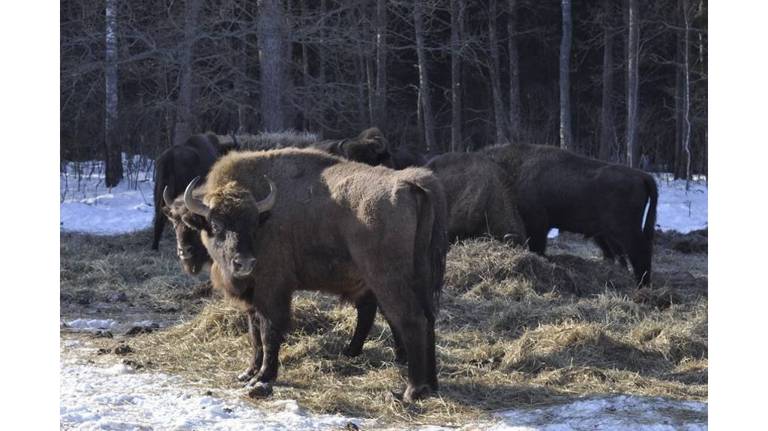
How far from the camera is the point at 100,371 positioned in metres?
7.61

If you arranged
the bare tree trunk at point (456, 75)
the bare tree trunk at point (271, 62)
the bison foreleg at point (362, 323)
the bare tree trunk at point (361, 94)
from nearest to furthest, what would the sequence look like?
the bison foreleg at point (362, 323) < the bare tree trunk at point (271, 62) < the bare tree trunk at point (456, 75) < the bare tree trunk at point (361, 94)

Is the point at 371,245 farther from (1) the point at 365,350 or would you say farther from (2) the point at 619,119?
(2) the point at 619,119

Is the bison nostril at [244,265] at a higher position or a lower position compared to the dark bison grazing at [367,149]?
lower

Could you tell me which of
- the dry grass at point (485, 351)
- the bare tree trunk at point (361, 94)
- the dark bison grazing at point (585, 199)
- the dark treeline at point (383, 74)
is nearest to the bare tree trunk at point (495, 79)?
the dark treeline at point (383, 74)

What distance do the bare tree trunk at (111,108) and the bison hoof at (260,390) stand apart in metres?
12.7

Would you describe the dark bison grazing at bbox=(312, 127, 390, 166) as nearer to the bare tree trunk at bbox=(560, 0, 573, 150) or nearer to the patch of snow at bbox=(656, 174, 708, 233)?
the patch of snow at bbox=(656, 174, 708, 233)

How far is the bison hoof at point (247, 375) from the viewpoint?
7488 millimetres

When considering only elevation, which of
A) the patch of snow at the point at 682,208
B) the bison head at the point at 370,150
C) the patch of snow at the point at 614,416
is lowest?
the patch of snow at the point at 614,416

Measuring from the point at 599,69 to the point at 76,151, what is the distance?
16.9m

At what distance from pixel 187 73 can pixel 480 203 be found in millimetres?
8551

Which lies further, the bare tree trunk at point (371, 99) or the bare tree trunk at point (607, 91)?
the bare tree trunk at point (371, 99)

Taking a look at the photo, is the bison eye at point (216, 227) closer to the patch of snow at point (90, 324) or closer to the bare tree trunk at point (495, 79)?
the patch of snow at point (90, 324)

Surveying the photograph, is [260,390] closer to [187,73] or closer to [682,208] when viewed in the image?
[187,73]

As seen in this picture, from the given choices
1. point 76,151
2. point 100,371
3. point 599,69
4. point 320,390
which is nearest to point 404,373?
point 320,390
